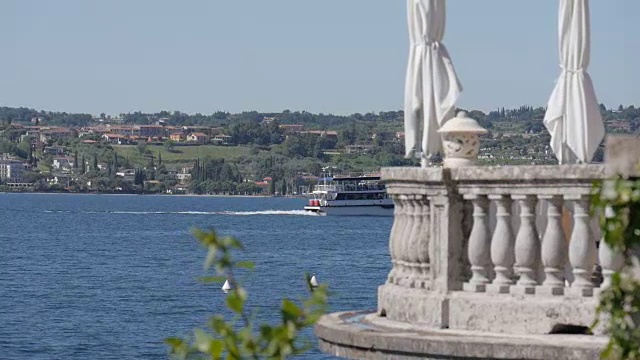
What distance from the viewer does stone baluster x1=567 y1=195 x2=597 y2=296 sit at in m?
9.84

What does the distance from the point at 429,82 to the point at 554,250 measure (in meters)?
1.94

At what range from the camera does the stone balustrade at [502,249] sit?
32.5 ft

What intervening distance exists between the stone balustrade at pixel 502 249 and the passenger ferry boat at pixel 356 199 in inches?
6773

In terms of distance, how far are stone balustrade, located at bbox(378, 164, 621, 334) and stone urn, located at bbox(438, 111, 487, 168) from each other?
0.38 meters

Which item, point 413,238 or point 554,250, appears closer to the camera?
point 554,250

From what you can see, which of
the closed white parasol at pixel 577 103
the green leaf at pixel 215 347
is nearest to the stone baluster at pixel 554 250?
the closed white parasol at pixel 577 103

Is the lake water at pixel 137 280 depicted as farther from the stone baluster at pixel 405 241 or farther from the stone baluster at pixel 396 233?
the stone baluster at pixel 405 241

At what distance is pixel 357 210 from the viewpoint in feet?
625

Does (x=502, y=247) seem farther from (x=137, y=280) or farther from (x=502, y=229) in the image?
(x=137, y=280)

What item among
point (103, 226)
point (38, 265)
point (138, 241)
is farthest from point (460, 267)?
point (103, 226)

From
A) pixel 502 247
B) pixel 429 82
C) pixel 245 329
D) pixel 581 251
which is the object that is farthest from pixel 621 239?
pixel 429 82

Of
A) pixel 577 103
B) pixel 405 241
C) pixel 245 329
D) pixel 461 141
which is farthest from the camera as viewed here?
pixel 577 103

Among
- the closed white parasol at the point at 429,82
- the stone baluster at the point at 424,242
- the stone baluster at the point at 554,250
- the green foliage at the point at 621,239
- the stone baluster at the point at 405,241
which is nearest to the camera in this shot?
the green foliage at the point at 621,239

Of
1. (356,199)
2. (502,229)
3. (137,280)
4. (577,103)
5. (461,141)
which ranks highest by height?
(577,103)
